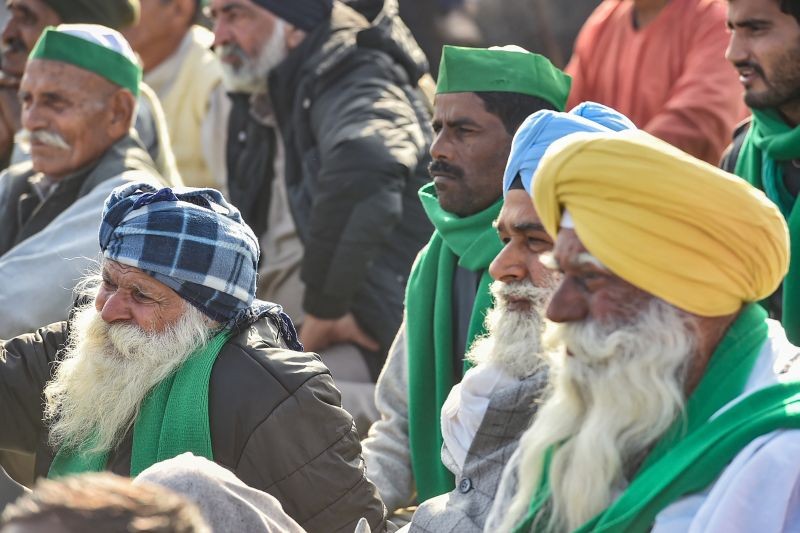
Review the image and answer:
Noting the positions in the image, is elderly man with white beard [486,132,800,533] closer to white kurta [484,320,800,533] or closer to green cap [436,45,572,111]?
white kurta [484,320,800,533]

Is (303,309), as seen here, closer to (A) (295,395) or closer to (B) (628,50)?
(B) (628,50)

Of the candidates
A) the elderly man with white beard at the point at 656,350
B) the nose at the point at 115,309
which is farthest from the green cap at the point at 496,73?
the elderly man with white beard at the point at 656,350

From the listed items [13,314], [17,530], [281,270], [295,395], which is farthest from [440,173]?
[17,530]

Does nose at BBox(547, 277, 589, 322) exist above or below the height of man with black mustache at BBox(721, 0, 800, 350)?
above

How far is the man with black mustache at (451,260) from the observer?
187 inches

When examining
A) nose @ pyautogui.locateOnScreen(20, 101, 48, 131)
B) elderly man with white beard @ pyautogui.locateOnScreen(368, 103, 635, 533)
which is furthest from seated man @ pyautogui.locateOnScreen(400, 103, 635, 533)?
nose @ pyautogui.locateOnScreen(20, 101, 48, 131)

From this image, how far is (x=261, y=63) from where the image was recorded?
7387 millimetres

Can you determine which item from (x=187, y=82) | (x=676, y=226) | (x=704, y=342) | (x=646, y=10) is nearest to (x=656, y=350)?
(x=704, y=342)

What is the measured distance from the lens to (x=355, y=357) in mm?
6496

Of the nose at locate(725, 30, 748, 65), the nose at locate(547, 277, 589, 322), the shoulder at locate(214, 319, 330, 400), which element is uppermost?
the nose at locate(547, 277, 589, 322)

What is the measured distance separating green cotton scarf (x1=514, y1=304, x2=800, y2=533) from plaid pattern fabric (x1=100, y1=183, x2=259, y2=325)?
1.56 metres

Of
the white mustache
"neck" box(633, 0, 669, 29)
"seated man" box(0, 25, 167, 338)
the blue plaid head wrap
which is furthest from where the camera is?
"neck" box(633, 0, 669, 29)

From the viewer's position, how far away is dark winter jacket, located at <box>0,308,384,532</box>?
161 inches

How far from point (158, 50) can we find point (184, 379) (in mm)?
4651
